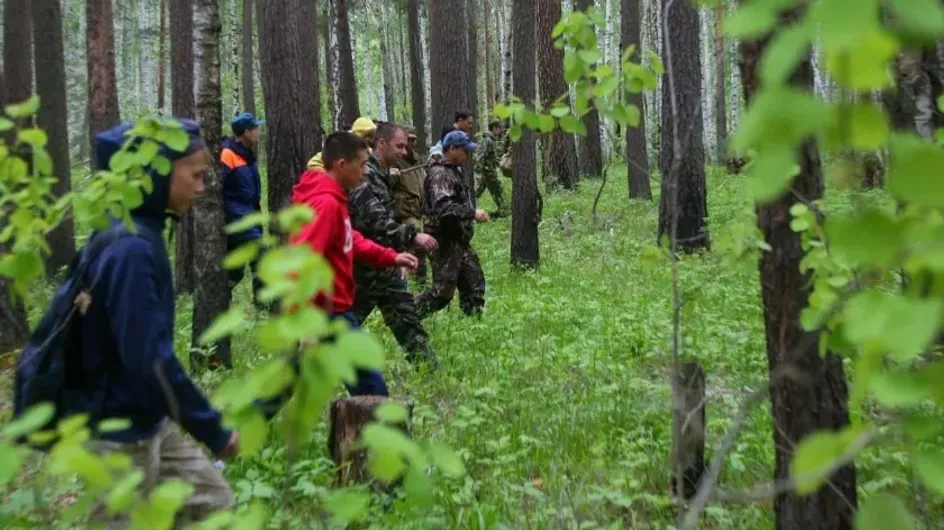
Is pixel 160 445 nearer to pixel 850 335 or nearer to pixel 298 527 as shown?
pixel 298 527

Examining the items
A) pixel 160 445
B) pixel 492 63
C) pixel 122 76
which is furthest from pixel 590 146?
pixel 122 76

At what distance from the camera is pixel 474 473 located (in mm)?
4730

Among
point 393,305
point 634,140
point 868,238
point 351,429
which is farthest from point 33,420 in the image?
point 634,140

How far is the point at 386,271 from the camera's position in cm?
657

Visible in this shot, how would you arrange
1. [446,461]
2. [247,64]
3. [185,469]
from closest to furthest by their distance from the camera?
[446,461], [185,469], [247,64]

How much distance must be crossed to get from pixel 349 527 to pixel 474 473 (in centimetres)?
95

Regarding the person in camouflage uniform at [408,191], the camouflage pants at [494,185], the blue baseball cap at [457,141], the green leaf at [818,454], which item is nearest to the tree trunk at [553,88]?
the camouflage pants at [494,185]

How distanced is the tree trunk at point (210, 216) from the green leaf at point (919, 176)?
583cm

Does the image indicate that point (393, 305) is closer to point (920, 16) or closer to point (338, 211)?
point (338, 211)

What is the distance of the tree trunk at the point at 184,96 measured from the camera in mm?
9883

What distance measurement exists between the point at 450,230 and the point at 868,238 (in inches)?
285

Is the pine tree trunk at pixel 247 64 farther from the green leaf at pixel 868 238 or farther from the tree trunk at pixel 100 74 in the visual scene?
the green leaf at pixel 868 238

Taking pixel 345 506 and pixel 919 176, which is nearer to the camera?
pixel 919 176

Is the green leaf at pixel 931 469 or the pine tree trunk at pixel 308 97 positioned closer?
the green leaf at pixel 931 469
